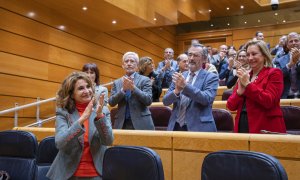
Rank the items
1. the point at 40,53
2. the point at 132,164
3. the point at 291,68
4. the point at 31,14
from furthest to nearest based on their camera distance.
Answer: the point at 40,53, the point at 31,14, the point at 291,68, the point at 132,164

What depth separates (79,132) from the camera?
179 cm

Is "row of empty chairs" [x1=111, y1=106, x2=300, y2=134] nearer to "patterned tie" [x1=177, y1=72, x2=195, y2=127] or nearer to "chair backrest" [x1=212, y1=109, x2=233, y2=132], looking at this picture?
"chair backrest" [x1=212, y1=109, x2=233, y2=132]

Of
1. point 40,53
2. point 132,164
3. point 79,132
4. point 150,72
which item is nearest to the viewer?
point 132,164

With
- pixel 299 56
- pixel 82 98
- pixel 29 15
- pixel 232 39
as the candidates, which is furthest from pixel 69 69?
pixel 232 39

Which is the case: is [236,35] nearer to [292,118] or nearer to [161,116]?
[161,116]

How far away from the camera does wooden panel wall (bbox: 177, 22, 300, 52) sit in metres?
8.95

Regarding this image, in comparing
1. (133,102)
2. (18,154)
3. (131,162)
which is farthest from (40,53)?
(131,162)

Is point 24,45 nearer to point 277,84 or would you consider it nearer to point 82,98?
point 82,98

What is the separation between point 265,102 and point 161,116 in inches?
62.1

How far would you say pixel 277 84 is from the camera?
2115 mm

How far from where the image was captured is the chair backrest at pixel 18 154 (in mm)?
2295

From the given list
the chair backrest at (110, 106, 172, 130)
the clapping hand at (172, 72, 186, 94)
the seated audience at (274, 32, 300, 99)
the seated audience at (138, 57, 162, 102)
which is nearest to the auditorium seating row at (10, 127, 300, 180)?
the clapping hand at (172, 72, 186, 94)

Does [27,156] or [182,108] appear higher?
A: [182,108]

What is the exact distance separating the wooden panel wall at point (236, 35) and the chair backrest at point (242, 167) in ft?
26.6
